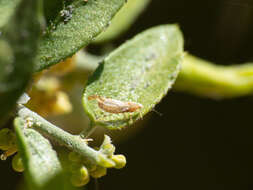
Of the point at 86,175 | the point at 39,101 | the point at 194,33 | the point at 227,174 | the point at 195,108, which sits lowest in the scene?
the point at 227,174

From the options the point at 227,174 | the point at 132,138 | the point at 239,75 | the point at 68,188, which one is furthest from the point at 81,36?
the point at 227,174

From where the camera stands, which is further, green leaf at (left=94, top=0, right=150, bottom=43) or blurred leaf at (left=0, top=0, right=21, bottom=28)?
green leaf at (left=94, top=0, right=150, bottom=43)

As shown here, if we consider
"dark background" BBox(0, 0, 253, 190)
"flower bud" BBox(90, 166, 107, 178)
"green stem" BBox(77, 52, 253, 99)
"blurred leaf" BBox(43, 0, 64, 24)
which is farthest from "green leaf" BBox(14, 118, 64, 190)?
"dark background" BBox(0, 0, 253, 190)

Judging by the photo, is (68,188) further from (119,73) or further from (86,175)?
(119,73)

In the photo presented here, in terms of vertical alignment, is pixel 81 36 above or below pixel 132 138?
above

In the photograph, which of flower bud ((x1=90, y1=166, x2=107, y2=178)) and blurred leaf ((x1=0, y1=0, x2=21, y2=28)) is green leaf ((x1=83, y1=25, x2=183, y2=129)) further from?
blurred leaf ((x1=0, y1=0, x2=21, y2=28))

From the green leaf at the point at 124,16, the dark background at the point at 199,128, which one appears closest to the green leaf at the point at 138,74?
the green leaf at the point at 124,16

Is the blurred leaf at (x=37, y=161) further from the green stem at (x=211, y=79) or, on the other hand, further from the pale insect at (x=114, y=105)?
the green stem at (x=211, y=79)
